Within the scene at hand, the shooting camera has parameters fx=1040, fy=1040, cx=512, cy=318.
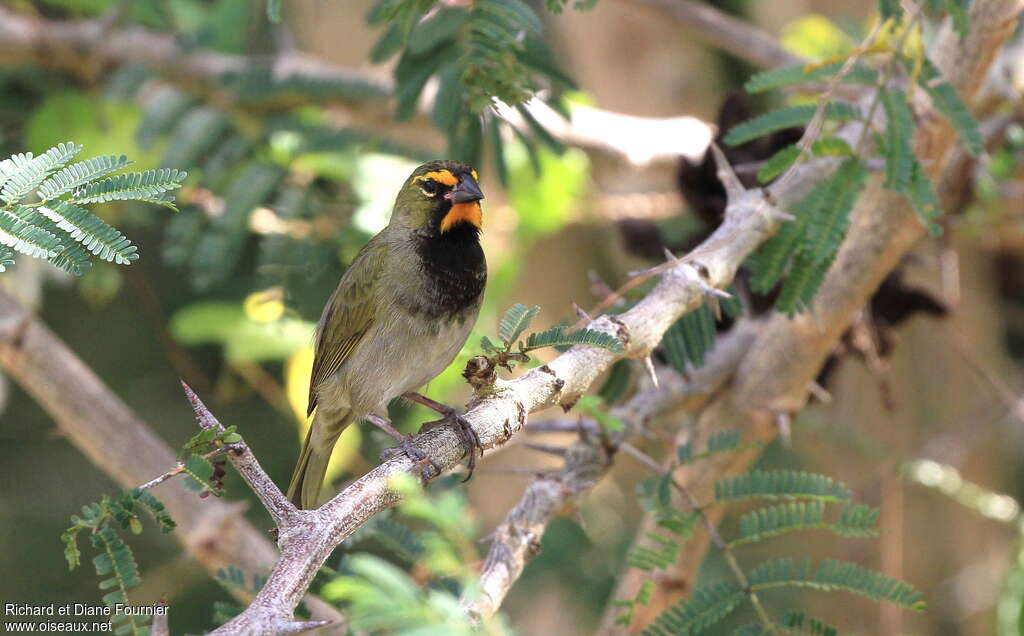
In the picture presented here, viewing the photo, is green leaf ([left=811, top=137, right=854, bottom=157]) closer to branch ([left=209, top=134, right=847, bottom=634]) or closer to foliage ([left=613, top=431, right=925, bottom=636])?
branch ([left=209, top=134, right=847, bottom=634])

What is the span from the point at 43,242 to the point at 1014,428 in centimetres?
558

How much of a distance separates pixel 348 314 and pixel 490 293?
1585 millimetres

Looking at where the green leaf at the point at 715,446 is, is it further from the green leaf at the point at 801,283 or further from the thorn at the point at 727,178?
the thorn at the point at 727,178

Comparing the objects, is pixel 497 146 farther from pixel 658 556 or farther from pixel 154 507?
pixel 154 507

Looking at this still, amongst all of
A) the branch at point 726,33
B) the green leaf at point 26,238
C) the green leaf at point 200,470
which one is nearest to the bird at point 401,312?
the green leaf at point 200,470

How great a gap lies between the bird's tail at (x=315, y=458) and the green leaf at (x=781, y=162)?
5.18 feet

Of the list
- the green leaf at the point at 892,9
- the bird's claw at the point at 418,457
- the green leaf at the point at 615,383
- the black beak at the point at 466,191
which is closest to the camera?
the bird's claw at the point at 418,457

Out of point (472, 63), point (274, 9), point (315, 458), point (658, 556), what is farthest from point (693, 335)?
point (274, 9)

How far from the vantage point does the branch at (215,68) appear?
508 cm

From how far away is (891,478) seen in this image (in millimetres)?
4781

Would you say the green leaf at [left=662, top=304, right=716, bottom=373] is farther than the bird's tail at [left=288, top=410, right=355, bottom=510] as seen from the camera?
No

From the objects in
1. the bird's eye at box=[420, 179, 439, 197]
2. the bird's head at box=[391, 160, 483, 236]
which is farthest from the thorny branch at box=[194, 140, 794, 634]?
the bird's eye at box=[420, 179, 439, 197]

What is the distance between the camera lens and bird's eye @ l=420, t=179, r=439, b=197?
135 inches

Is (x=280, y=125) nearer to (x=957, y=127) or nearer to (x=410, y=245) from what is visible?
(x=410, y=245)
